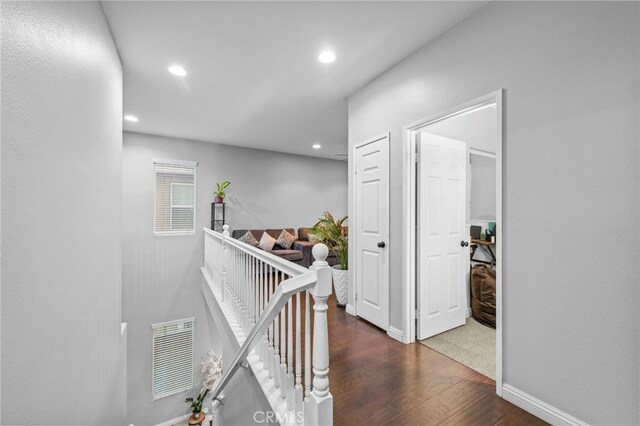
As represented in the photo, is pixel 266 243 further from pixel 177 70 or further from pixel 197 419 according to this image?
pixel 177 70

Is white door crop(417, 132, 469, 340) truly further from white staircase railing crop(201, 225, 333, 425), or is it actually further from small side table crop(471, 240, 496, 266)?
white staircase railing crop(201, 225, 333, 425)

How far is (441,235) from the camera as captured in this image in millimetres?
2795

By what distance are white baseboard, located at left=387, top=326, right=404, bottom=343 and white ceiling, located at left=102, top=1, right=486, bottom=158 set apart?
102 inches

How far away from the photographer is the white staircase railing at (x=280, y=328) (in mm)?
1269

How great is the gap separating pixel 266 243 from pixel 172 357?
2.87 meters

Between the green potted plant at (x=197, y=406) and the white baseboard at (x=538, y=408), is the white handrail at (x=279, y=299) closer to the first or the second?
the white baseboard at (x=538, y=408)

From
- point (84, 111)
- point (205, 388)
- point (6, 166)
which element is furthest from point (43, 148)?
point (205, 388)

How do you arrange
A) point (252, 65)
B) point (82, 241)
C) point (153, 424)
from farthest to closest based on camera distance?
point (153, 424), point (252, 65), point (82, 241)

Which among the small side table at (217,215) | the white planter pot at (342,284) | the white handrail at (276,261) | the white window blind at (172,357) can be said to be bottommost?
the white window blind at (172,357)

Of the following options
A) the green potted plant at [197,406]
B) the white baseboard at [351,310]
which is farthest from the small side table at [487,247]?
the green potted plant at [197,406]

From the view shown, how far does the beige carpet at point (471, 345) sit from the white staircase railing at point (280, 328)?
124 centimetres

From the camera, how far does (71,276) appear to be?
145 centimetres

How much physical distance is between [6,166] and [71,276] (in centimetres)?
78

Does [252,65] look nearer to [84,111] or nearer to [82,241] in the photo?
[84,111]
